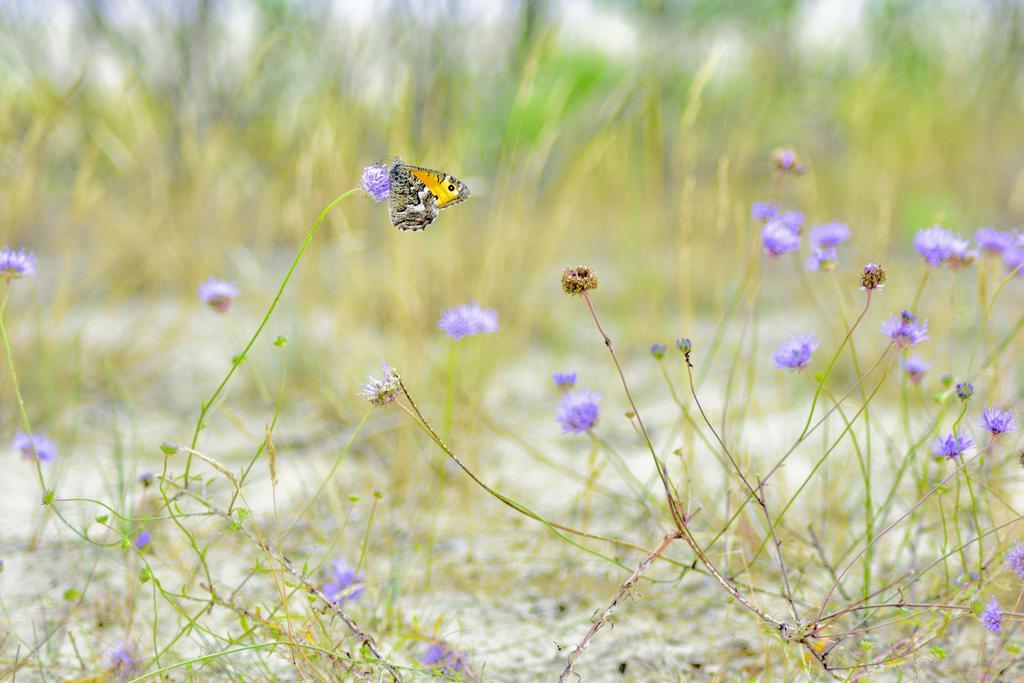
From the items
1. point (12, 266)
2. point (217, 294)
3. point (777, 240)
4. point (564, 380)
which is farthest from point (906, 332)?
point (12, 266)

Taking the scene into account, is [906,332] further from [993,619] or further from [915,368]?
[993,619]

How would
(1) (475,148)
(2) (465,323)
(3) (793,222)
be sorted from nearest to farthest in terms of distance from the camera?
(2) (465,323) < (3) (793,222) < (1) (475,148)

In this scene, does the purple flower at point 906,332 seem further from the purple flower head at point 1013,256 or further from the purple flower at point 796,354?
the purple flower head at point 1013,256

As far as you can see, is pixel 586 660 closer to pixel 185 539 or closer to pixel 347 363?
pixel 185 539

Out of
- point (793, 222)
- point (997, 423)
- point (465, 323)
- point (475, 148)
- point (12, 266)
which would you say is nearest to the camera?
point (997, 423)

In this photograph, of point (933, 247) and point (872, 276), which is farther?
point (933, 247)

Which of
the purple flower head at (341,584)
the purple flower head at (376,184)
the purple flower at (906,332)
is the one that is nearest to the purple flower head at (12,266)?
the purple flower head at (376,184)
